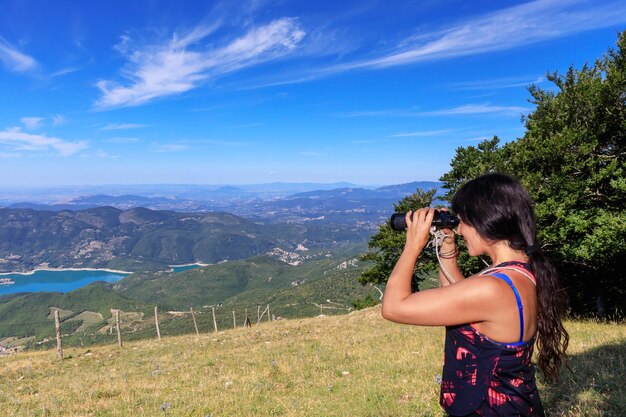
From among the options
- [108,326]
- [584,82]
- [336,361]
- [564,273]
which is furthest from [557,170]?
[108,326]

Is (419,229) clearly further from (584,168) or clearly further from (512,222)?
(584,168)

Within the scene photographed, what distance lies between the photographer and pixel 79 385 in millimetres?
Result: 11016

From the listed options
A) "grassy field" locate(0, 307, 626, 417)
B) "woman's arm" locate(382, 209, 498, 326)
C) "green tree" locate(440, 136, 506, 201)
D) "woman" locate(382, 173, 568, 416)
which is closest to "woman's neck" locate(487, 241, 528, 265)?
"woman" locate(382, 173, 568, 416)

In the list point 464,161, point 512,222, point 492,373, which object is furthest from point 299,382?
point 464,161

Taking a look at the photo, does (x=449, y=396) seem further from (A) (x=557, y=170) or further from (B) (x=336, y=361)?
(A) (x=557, y=170)

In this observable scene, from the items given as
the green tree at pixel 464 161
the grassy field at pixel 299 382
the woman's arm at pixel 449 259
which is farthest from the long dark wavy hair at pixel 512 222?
the green tree at pixel 464 161

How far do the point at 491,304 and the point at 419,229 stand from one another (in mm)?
623

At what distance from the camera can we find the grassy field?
265 inches

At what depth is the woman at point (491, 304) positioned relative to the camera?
2096 millimetres

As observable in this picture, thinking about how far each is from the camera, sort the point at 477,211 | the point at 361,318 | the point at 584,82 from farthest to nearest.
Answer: the point at 361,318 < the point at 584,82 < the point at 477,211

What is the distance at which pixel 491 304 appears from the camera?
6.78ft

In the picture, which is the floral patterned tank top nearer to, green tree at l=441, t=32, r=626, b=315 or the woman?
the woman

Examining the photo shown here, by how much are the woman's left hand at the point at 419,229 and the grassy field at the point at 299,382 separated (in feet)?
16.1

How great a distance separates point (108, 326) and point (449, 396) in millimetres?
187824
